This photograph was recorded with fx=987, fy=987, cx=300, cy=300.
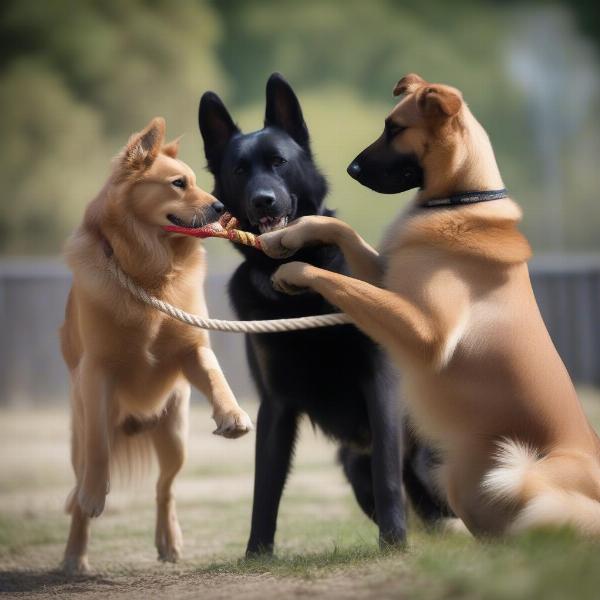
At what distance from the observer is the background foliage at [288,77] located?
56.4ft

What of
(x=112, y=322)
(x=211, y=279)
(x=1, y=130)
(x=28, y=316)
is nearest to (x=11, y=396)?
(x=28, y=316)

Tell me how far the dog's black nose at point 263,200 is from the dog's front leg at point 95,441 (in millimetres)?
999

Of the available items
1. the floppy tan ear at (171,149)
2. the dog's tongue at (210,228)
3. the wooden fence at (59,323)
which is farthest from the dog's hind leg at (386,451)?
the wooden fence at (59,323)

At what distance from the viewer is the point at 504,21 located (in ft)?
59.4

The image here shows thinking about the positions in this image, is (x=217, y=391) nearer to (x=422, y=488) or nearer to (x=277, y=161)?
(x=277, y=161)

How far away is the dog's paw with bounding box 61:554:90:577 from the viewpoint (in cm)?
475

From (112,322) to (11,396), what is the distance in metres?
10.1

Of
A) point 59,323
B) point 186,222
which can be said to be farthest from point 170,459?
point 59,323

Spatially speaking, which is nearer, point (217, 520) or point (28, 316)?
point (217, 520)

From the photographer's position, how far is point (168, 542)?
5.05 meters

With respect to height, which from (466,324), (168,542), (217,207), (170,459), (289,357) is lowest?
(168,542)

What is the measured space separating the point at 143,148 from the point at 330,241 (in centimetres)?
98

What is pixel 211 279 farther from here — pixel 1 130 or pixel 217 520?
pixel 217 520

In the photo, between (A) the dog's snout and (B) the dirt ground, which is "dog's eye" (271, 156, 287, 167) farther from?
(B) the dirt ground
